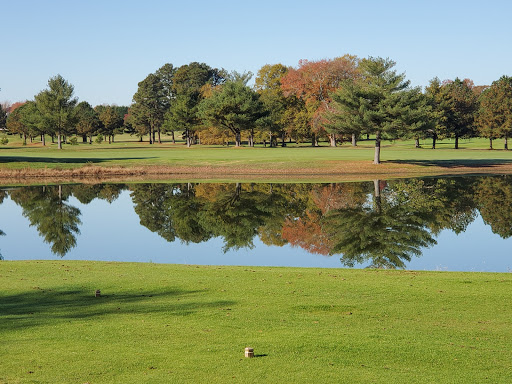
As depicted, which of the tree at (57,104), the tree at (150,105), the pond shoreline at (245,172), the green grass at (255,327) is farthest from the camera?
the tree at (150,105)

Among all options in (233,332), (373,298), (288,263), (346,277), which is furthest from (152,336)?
(288,263)

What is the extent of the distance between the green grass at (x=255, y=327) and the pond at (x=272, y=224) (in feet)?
22.9

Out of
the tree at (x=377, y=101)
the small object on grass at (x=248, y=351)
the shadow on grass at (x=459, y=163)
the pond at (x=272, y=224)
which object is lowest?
the pond at (x=272, y=224)

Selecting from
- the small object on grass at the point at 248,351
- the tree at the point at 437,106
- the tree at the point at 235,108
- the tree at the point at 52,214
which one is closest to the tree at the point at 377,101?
the tree at the point at 52,214

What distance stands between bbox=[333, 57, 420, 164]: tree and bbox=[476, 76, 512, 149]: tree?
4760 cm

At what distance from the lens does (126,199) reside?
45469 mm

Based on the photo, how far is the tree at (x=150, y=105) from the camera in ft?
450

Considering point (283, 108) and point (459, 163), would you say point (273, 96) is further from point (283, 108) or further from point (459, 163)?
point (459, 163)

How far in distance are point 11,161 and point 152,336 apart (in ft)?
198

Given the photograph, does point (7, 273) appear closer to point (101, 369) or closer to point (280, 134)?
point (101, 369)

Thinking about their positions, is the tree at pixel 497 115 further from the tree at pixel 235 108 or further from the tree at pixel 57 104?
the tree at pixel 57 104

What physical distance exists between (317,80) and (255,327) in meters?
99.0

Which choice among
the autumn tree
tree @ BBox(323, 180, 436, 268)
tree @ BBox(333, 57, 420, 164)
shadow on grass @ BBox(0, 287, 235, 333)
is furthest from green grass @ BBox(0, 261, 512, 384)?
the autumn tree

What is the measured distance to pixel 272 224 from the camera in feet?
105
